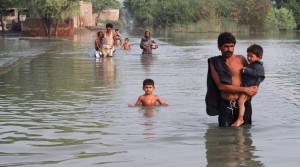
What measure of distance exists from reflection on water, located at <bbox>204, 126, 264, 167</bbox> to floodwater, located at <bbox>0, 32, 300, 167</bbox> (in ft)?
0.04

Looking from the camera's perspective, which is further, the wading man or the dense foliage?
the dense foliage

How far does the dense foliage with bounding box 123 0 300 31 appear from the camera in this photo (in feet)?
270

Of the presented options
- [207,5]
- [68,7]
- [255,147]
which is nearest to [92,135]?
[255,147]

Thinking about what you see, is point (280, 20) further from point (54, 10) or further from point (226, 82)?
point (226, 82)

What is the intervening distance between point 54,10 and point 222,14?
46877 mm

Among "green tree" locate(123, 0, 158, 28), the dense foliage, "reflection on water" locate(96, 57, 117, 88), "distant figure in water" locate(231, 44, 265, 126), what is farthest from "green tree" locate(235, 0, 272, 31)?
"distant figure in water" locate(231, 44, 265, 126)

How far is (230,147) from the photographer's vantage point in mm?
7832

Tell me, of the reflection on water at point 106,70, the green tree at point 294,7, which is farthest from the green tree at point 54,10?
the green tree at point 294,7

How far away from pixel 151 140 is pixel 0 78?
9229 millimetres

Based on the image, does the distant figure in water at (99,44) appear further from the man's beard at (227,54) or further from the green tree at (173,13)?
the green tree at (173,13)

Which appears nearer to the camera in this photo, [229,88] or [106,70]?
[229,88]

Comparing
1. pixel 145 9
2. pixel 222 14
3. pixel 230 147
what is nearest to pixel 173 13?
pixel 222 14

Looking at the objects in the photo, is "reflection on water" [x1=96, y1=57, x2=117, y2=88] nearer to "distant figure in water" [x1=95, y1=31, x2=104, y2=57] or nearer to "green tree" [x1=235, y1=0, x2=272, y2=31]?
"distant figure in water" [x1=95, y1=31, x2=104, y2=57]

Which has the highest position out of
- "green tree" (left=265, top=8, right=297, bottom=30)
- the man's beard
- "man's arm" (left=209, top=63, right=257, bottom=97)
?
the man's beard
